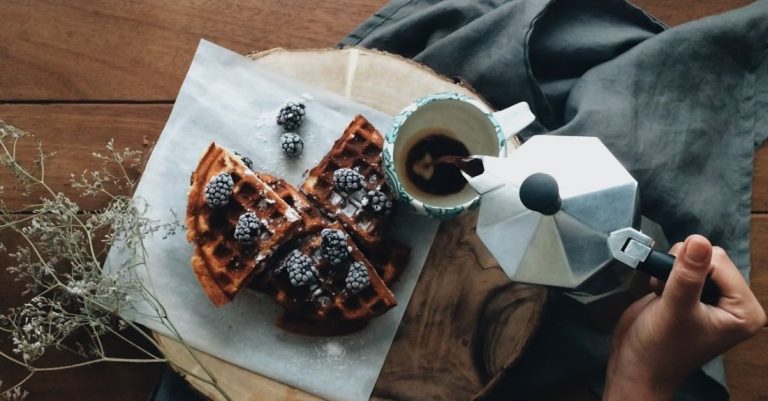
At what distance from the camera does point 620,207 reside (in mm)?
1257

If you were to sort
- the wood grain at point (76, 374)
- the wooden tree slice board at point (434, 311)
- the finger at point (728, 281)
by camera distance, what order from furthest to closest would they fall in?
the wood grain at point (76, 374), the wooden tree slice board at point (434, 311), the finger at point (728, 281)

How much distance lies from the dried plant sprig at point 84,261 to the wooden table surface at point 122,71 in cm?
5

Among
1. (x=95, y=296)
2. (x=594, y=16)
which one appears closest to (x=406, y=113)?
(x=594, y=16)

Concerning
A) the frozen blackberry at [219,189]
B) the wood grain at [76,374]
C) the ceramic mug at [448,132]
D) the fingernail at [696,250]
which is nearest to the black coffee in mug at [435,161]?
the ceramic mug at [448,132]

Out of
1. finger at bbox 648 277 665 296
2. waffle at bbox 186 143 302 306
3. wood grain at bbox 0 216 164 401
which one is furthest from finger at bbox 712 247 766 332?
wood grain at bbox 0 216 164 401

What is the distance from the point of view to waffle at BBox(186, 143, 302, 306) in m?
1.50

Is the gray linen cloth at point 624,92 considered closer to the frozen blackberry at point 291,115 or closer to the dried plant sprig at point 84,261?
the frozen blackberry at point 291,115

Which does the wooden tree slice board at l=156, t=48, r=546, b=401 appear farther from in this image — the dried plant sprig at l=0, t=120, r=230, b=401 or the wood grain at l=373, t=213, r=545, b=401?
the dried plant sprig at l=0, t=120, r=230, b=401

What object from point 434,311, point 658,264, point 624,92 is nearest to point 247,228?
point 434,311

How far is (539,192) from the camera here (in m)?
1.08

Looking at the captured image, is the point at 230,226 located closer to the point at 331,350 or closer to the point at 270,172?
the point at 270,172

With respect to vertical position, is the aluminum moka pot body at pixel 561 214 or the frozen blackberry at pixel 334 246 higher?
the aluminum moka pot body at pixel 561 214

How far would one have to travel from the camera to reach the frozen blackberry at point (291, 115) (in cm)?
158

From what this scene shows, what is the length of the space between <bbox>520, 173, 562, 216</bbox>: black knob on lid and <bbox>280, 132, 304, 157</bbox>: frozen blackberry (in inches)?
24.4
